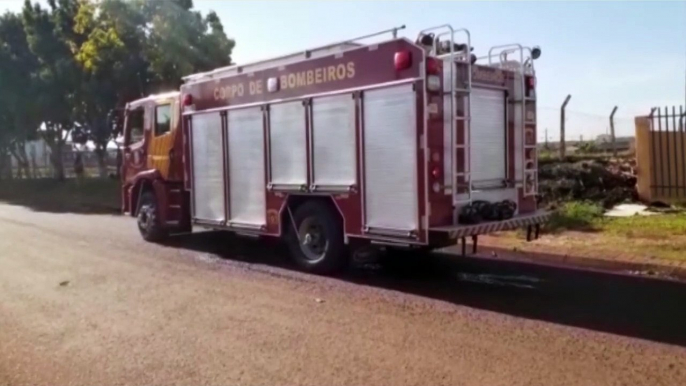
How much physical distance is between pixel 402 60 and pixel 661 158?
8.61 m

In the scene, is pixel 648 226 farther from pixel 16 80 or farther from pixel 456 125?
pixel 16 80

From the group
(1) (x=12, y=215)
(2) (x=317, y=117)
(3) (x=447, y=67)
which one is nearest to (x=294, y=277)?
(2) (x=317, y=117)

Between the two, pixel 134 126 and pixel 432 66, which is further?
pixel 134 126

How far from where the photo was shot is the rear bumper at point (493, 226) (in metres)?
7.82

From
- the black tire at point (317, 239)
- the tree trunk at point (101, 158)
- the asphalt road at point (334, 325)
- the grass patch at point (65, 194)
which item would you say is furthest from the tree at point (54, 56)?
the black tire at point (317, 239)

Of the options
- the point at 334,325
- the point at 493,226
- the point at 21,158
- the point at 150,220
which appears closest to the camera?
the point at 334,325

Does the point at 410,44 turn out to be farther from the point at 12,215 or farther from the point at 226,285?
the point at 12,215

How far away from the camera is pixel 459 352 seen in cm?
557

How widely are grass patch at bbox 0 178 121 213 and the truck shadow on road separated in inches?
535

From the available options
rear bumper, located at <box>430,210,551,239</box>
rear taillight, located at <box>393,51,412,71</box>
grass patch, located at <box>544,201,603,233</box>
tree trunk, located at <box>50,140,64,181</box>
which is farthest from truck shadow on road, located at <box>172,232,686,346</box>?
tree trunk, located at <box>50,140,64,181</box>

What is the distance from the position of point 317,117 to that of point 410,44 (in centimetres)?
179

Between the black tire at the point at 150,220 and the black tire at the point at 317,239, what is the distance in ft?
12.1

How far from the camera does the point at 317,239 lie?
30.7 feet

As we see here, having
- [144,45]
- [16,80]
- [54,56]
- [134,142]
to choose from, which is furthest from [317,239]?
[16,80]
